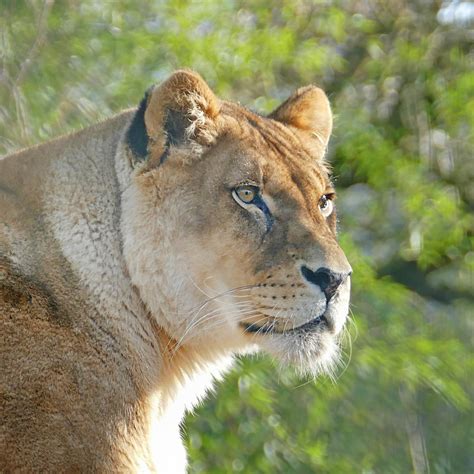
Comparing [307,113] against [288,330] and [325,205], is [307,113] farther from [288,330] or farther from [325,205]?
[288,330]

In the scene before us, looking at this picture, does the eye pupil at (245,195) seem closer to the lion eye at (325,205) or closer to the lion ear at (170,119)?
the lion ear at (170,119)

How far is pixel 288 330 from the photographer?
360cm

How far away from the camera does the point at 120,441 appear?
11.1 feet

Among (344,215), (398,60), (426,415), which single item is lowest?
(426,415)

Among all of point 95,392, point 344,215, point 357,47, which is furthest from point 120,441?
point 357,47

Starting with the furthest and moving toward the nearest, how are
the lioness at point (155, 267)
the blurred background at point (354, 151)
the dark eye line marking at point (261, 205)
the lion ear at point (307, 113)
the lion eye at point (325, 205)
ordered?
the blurred background at point (354, 151), the lion ear at point (307, 113), the lion eye at point (325, 205), the dark eye line marking at point (261, 205), the lioness at point (155, 267)

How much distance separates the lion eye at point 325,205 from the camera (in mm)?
3939

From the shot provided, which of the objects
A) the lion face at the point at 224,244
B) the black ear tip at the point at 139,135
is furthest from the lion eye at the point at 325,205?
the black ear tip at the point at 139,135

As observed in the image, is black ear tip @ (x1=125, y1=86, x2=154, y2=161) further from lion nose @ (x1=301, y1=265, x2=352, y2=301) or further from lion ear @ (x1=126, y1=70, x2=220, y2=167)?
lion nose @ (x1=301, y1=265, x2=352, y2=301)

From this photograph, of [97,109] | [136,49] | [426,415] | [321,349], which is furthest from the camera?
[426,415]

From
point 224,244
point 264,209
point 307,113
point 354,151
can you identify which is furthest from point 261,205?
point 354,151

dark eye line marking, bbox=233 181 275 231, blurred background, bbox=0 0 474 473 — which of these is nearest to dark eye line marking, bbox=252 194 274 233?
dark eye line marking, bbox=233 181 275 231

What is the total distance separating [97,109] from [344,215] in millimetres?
2984

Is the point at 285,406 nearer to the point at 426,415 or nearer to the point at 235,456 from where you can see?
the point at 235,456
